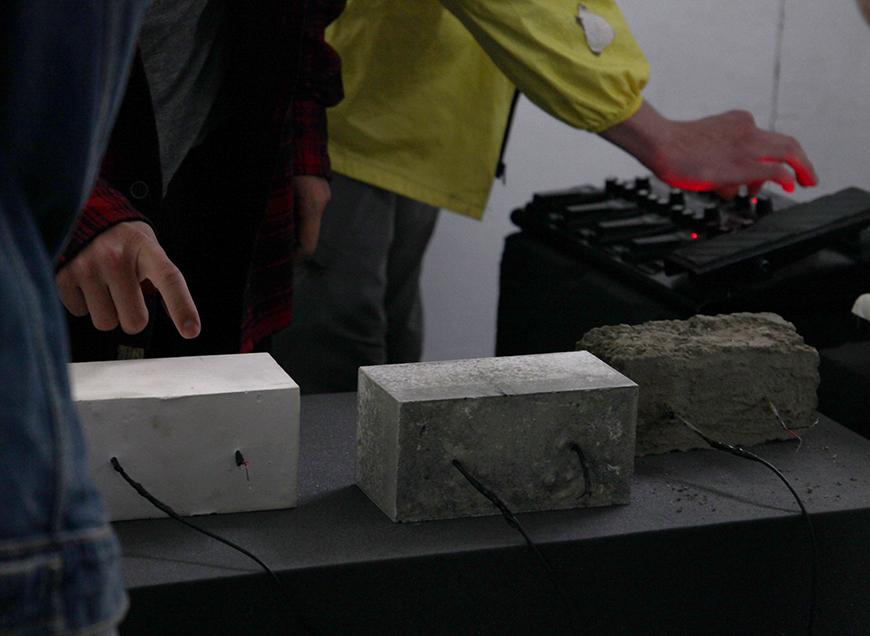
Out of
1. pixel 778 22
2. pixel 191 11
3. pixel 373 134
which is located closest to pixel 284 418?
pixel 191 11

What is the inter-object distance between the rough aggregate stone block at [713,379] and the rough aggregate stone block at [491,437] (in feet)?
0.29

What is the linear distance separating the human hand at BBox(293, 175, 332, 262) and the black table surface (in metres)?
0.54

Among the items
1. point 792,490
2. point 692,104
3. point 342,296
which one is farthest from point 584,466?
point 692,104

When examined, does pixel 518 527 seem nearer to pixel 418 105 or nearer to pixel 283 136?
pixel 283 136

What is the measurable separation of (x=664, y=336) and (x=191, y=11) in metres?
0.63

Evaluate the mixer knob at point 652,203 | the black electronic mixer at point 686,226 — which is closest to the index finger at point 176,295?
the black electronic mixer at point 686,226

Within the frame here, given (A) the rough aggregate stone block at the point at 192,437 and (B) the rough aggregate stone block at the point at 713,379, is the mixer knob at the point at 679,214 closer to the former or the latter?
(B) the rough aggregate stone block at the point at 713,379

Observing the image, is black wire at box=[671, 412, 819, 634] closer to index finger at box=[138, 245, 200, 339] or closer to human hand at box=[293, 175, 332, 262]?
index finger at box=[138, 245, 200, 339]

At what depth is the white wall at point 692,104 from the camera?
3.01 metres

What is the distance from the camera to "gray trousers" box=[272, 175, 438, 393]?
194 cm

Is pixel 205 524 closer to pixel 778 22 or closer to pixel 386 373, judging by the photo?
pixel 386 373

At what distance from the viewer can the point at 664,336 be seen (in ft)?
4.25

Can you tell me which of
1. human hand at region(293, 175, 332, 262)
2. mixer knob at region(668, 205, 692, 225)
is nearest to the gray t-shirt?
human hand at region(293, 175, 332, 262)

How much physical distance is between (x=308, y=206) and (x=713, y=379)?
2.15 ft
